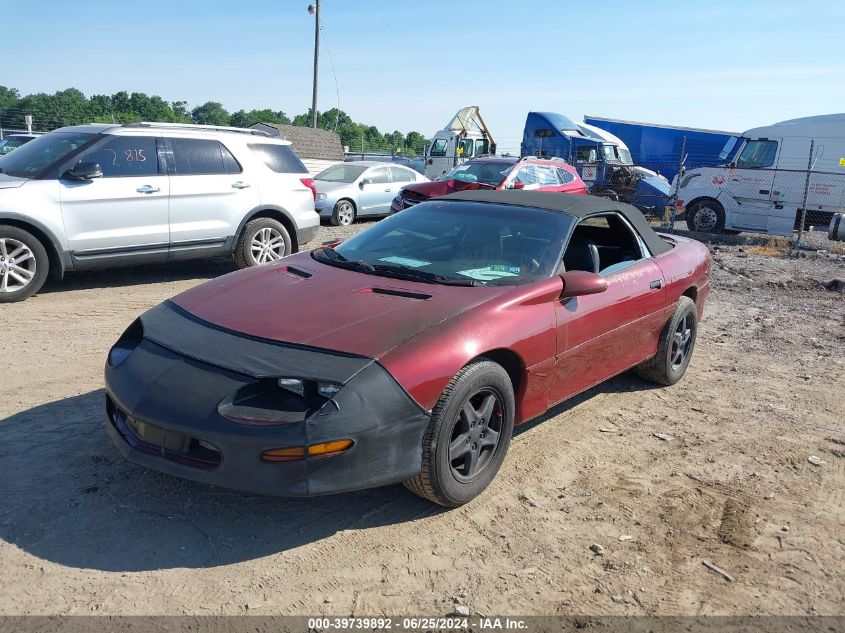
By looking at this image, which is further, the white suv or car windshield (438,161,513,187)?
car windshield (438,161,513,187)

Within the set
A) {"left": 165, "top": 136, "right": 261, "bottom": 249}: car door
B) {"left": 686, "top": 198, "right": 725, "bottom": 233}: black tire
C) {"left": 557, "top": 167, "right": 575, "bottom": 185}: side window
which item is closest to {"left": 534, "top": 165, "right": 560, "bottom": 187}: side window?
{"left": 557, "top": 167, "right": 575, "bottom": 185}: side window

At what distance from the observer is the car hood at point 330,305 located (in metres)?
3.14

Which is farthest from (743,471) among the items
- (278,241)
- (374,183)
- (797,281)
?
(374,183)

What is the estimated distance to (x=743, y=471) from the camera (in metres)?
4.02

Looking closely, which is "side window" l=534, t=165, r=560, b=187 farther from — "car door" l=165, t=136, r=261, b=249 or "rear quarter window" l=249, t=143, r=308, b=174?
"car door" l=165, t=136, r=261, b=249

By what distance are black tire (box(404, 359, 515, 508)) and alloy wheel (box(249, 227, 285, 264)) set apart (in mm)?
5735

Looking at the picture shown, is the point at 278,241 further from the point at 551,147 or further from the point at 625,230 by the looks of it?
the point at 551,147

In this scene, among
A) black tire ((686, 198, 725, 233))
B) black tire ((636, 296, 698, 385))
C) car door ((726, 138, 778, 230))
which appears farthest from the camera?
black tire ((686, 198, 725, 233))

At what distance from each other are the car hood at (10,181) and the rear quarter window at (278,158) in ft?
8.74

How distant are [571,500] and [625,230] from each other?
90.5 inches

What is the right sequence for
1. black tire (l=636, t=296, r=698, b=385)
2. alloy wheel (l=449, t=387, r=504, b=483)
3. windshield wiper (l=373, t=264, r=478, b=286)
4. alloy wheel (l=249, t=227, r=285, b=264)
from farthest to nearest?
alloy wheel (l=249, t=227, r=285, b=264)
black tire (l=636, t=296, r=698, b=385)
windshield wiper (l=373, t=264, r=478, b=286)
alloy wheel (l=449, t=387, r=504, b=483)

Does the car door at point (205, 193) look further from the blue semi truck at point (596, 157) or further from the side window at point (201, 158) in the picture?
the blue semi truck at point (596, 157)

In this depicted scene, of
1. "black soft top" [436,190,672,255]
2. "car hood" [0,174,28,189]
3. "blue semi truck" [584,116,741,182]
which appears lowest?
"car hood" [0,174,28,189]

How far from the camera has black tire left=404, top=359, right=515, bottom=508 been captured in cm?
308
